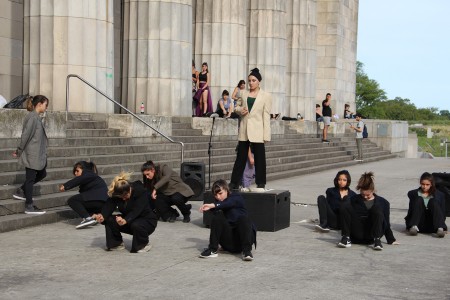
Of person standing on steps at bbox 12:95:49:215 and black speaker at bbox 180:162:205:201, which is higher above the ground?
person standing on steps at bbox 12:95:49:215

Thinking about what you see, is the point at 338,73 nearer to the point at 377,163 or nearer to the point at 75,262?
the point at 377,163

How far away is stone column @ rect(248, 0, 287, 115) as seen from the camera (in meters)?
29.6

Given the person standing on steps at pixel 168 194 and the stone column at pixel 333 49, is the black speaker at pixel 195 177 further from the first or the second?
the stone column at pixel 333 49

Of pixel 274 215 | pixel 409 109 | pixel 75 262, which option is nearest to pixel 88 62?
pixel 274 215

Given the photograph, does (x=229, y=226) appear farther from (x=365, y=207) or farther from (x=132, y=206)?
(x=365, y=207)

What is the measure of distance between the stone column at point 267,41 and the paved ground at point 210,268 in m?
17.8

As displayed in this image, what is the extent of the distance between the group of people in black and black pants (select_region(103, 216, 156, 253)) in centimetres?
245

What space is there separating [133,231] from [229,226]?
1.10 metres

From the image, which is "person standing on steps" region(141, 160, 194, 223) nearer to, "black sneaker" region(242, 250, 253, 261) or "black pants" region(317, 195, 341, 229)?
"black pants" region(317, 195, 341, 229)

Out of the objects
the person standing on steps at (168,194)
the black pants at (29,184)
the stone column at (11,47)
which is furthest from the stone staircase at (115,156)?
the stone column at (11,47)

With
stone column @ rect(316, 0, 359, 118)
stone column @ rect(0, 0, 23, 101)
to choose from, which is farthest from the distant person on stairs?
stone column @ rect(316, 0, 359, 118)

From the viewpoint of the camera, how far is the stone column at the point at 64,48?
17.6 m

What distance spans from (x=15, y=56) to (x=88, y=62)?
3.37m

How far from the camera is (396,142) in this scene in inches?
1485
